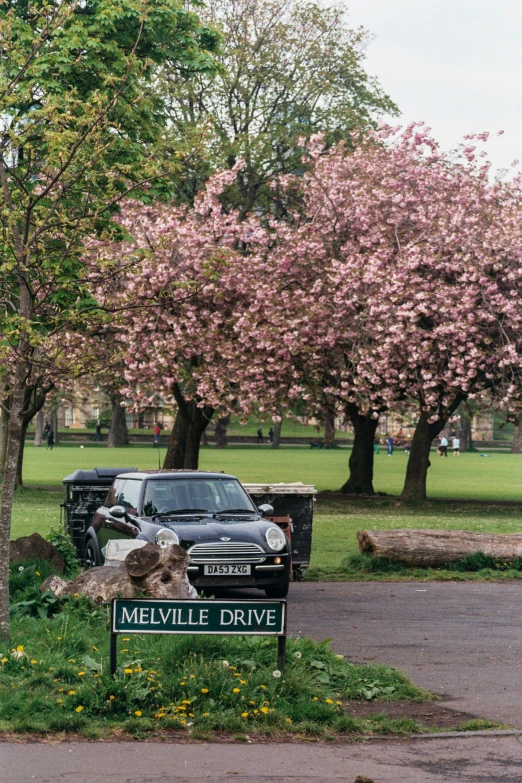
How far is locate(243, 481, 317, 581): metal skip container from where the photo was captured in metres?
16.6

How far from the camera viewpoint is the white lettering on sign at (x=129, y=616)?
7.94m

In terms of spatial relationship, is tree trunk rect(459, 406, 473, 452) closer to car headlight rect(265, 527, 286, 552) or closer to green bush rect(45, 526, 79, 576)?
green bush rect(45, 526, 79, 576)

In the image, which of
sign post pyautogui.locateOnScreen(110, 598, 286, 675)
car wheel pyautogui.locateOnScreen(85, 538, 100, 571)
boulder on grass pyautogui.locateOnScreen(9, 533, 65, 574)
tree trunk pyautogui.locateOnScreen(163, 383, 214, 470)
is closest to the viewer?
sign post pyautogui.locateOnScreen(110, 598, 286, 675)

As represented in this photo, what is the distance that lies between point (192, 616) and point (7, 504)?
2292 mm

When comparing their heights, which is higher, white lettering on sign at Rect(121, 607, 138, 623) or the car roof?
the car roof

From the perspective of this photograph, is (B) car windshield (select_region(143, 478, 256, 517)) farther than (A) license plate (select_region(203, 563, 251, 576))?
Yes

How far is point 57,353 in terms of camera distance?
9.87m

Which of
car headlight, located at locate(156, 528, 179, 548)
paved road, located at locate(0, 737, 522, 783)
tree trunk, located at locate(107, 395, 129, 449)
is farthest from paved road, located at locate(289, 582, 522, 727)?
tree trunk, located at locate(107, 395, 129, 449)

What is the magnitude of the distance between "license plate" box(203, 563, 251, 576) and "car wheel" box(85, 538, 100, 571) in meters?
2.40

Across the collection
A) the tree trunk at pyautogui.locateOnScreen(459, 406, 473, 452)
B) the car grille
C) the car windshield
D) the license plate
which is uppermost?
the tree trunk at pyautogui.locateOnScreen(459, 406, 473, 452)

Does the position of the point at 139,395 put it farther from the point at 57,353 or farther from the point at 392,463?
the point at 392,463

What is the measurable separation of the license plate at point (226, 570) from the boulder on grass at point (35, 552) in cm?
168

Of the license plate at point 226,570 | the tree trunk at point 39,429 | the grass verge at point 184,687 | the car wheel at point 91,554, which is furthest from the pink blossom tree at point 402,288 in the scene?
the tree trunk at point 39,429

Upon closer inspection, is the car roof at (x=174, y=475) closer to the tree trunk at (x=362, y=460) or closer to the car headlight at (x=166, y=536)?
the car headlight at (x=166, y=536)
